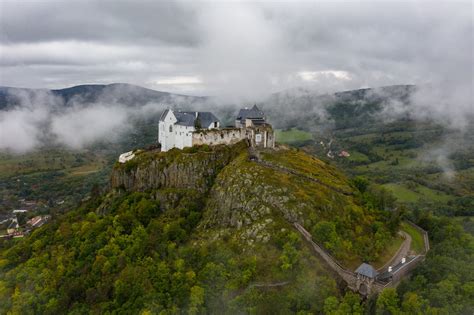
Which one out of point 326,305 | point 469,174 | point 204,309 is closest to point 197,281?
point 204,309

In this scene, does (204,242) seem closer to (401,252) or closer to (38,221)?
(401,252)

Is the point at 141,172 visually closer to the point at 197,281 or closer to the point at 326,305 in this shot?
the point at 197,281

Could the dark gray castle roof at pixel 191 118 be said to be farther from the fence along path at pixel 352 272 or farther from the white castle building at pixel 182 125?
the fence along path at pixel 352 272

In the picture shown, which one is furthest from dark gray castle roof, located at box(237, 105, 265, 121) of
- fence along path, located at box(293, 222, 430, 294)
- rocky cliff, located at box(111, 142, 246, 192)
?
fence along path, located at box(293, 222, 430, 294)

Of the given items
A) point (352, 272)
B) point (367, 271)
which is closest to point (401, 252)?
point (352, 272)

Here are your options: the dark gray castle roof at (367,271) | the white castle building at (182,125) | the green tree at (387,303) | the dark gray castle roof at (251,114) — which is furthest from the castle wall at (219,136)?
the green tree at (387,303)

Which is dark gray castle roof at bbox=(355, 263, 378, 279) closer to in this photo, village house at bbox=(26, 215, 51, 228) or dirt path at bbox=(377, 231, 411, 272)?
dirt path at bbox=(377, 231, 411, 272)
